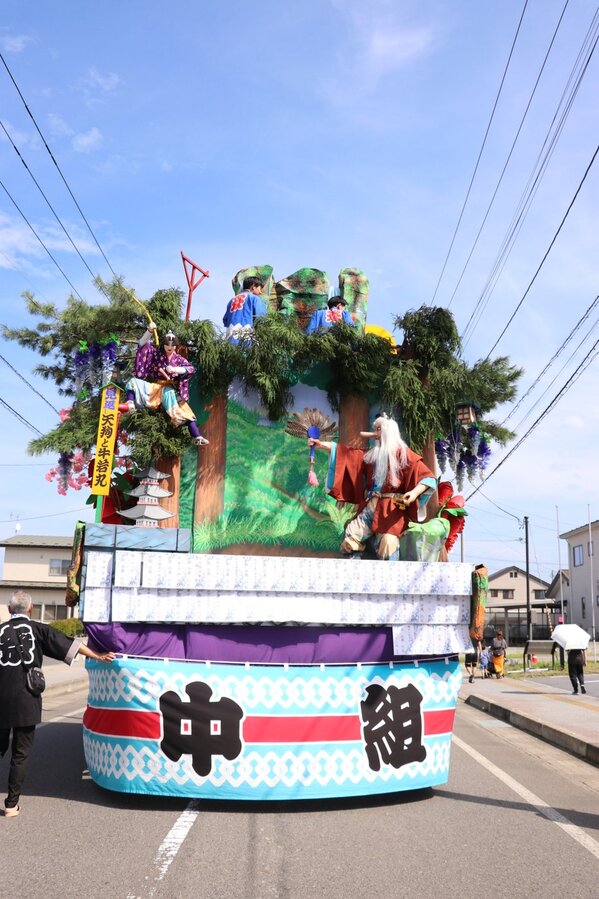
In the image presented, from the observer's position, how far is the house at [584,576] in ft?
147

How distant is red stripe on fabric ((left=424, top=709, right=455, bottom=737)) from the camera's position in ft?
20.7

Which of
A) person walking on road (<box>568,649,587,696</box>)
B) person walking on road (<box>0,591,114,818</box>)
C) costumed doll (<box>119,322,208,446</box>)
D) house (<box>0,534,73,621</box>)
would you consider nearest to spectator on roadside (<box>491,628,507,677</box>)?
person walking on road (<box>568,649,587,696</box>)

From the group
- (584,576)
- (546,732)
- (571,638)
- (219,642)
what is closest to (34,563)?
(584,576)

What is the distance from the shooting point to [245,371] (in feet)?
26.7

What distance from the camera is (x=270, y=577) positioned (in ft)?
19.9

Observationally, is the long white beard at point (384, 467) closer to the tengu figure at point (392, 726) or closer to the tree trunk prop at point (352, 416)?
the tree trunk prop at point (352, 416)

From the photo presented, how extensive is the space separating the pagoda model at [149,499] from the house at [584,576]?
39.7 metres

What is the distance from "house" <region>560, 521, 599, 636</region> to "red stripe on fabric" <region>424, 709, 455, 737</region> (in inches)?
1545

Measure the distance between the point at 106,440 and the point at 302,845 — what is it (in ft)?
13.0

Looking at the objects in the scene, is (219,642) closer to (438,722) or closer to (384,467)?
(438,722)

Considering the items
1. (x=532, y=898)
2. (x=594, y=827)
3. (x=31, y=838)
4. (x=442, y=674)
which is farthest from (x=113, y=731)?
(x=594, y=827)

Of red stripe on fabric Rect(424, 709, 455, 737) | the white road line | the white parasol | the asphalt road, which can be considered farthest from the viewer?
the white parasol

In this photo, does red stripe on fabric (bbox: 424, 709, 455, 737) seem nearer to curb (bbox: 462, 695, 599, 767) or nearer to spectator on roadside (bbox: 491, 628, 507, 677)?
curb (bbox: 462, 695, 599, 767)

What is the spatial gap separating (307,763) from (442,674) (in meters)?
1.45
